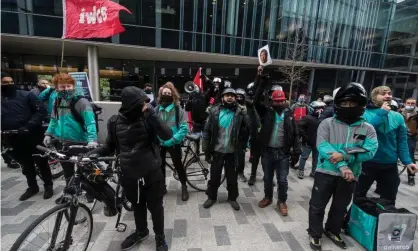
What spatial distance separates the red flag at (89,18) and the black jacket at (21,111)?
57.4 inches

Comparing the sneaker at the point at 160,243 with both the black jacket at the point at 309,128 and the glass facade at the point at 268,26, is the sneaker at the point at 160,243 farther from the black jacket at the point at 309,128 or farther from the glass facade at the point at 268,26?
the glass facade at the point at 268,26

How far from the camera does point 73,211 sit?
7.34 ft

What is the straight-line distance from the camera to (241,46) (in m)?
16.9

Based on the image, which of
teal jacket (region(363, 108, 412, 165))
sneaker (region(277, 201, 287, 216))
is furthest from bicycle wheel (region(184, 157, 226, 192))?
teal jacket (region(363, 108, 412, 165))

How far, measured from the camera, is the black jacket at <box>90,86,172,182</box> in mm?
2162

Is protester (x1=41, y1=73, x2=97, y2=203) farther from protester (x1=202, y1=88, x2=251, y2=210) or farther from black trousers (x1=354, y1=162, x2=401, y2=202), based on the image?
black trousers (x1=354, y1=162, x2=401, y2=202)

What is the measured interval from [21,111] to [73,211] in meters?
2.52

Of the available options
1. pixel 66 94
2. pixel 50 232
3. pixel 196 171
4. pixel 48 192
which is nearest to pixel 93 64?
pixel 48 192

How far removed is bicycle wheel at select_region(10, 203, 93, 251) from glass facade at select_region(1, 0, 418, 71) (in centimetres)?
1262

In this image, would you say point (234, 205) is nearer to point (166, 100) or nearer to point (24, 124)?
point (166, 100)

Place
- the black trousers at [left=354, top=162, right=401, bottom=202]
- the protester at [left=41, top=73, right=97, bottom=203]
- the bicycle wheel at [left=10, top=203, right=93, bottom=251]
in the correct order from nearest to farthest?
the bicycle wheel at [left=10, top=203, right=93, bottom=251] → the black trousers at [left=354, top=162, right=401, bottom=202] → the protester at [left=41, top=73, right=97, bottom=203]

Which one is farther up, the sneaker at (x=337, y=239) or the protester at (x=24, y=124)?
the protester at (x=24, y=124)

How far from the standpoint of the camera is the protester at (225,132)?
345cm

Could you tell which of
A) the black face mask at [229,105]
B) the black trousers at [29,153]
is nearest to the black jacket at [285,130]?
the black face mask at [229,105]
